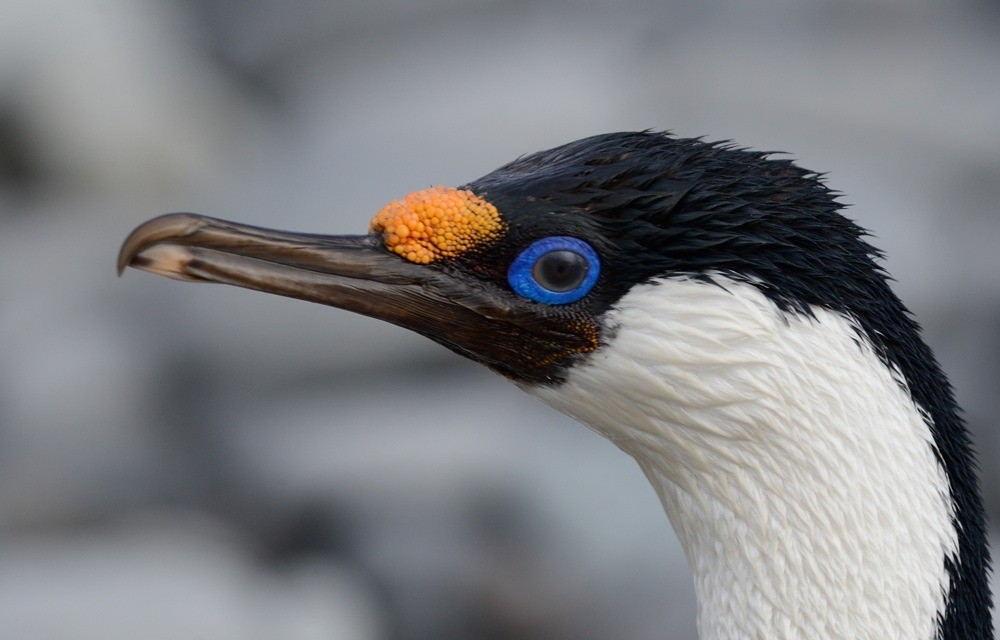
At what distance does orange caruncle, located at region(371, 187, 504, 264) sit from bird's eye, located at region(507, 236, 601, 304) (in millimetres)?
62

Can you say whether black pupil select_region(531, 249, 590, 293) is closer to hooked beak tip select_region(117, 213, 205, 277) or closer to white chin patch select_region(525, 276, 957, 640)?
white chin patch select_region(525, 276, 957, 640)

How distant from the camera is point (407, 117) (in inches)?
195

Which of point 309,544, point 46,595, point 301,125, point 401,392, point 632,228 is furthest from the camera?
point 301,125

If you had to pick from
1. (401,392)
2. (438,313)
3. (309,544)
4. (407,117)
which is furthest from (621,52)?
(438,313)

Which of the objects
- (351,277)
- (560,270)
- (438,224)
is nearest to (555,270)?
(560,270)

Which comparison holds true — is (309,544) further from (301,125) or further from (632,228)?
(632,228)

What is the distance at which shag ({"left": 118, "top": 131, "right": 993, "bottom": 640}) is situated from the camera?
1.51 meters

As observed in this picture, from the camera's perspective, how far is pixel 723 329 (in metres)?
Result: 1.50

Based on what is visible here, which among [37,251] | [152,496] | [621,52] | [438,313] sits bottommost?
[152,496]

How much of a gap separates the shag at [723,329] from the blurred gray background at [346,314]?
214 centimetres

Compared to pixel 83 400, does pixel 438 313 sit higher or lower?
higher

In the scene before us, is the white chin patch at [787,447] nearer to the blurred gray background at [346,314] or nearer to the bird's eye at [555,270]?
the bird's eye at [555,270]

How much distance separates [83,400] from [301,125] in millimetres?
1716

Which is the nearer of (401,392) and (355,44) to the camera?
(401,392)
